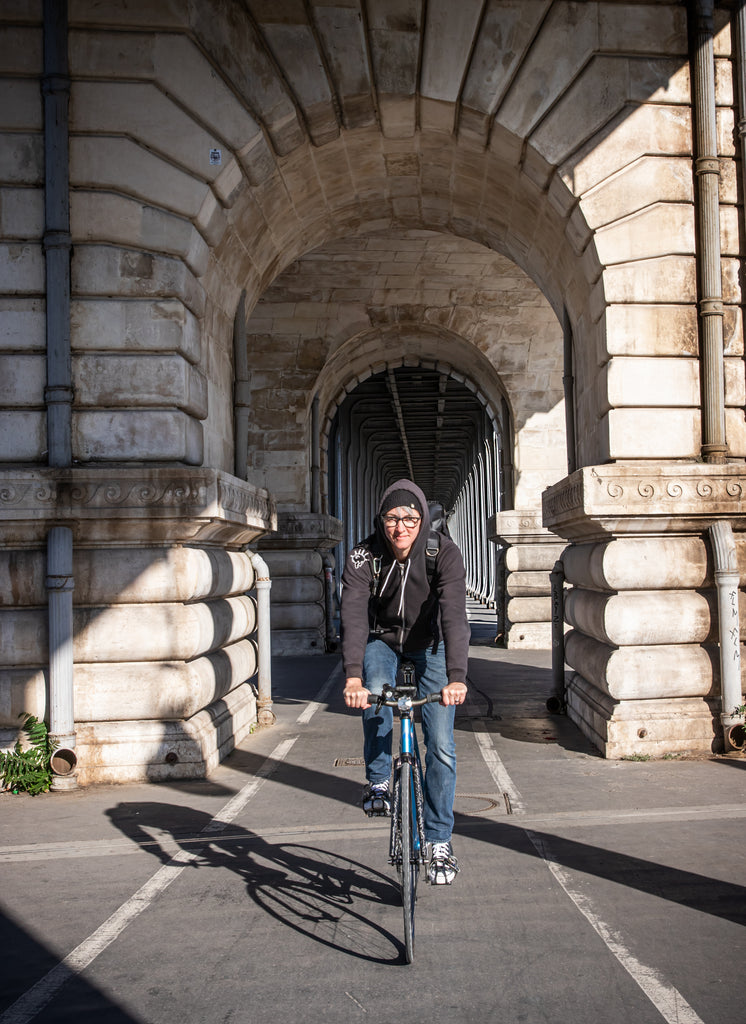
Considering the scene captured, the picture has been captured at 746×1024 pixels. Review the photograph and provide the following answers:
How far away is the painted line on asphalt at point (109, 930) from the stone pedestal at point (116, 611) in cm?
89

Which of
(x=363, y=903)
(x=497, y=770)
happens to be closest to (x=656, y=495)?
(x=497, y=770)

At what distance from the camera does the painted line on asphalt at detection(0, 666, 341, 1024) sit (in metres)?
3.74

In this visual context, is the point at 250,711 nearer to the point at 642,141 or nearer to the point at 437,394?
the point at 642,141

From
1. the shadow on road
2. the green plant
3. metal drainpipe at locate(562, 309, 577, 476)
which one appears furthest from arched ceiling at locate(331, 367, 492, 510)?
the shadow on road

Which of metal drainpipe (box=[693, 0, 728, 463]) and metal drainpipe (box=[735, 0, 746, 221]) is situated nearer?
metal drainpipe (box=[693, 0, 728, 463])

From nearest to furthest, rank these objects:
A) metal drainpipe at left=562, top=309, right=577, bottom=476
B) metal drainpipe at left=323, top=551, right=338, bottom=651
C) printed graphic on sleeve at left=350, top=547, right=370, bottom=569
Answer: printed graphic on sleeve at left=350, top=547, right=370, bottom=569, metal drainpipe at left=562, top=309, right=577, bottom=476, metal drainpipe at left=323, top=551, right=338, bottom=651

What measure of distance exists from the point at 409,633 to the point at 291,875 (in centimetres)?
149

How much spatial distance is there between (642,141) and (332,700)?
739 cm

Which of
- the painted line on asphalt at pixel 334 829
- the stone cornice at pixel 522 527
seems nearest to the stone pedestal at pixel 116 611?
the painted line on asphalt at pixel 334 829

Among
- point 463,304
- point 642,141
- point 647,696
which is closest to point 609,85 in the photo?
point 642,141

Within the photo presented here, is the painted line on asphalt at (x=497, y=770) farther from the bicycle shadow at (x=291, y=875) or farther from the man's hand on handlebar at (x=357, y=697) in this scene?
the man's hand on handlebar at (x=357, y=697)

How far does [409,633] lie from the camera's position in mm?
5031

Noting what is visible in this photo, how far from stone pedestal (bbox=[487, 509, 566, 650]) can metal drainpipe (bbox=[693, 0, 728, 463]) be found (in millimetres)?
9345

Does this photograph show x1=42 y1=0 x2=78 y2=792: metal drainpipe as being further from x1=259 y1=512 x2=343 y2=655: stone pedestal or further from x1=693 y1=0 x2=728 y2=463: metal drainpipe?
x1=259 y1=512 x2=343 y2=655: stone pedestal
